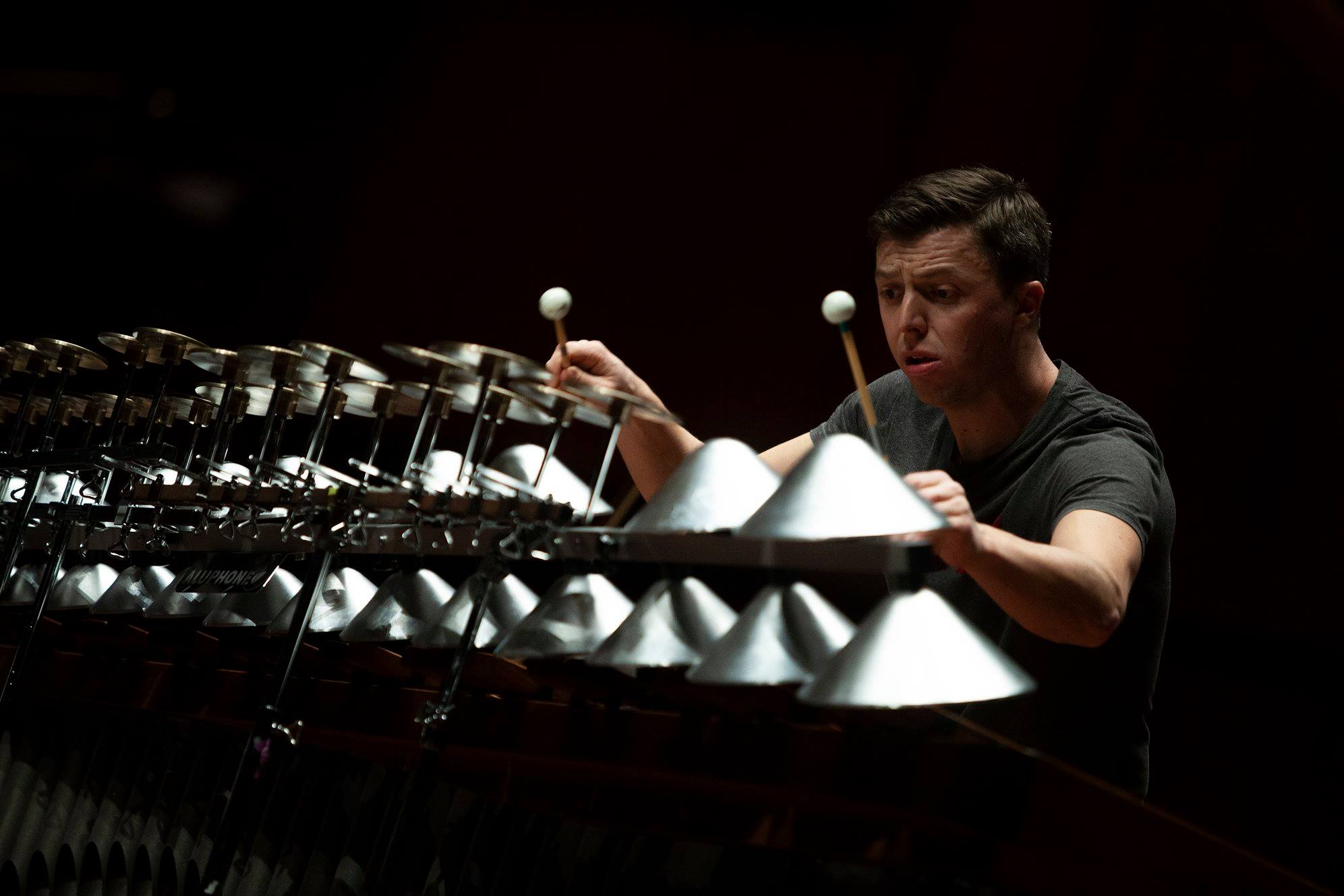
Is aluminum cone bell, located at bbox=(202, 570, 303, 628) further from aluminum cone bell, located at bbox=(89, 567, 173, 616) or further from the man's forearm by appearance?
the man's forearm

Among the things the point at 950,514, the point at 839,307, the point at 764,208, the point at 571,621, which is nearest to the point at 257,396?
the point at 571,621

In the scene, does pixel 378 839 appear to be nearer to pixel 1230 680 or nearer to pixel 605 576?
pixel 605 576

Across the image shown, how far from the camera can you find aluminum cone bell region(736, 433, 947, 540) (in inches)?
41.7

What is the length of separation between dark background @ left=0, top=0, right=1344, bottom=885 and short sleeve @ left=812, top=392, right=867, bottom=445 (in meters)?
1.04

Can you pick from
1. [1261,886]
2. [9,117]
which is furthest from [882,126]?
[9,117]

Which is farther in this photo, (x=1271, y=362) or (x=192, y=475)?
(x=1271, y=362)

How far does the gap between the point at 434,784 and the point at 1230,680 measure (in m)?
2.48

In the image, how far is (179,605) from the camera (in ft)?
6.97

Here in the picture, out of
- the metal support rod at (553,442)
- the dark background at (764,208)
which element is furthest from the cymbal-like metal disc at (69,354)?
the dark background at (764,208)

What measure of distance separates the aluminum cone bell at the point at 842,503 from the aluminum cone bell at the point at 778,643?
0.12 m

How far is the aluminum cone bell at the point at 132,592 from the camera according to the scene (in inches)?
89.4

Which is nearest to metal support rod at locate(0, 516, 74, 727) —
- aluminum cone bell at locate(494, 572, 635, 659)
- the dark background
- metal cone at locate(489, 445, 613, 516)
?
metal cone at locate(489, 445, 613, 516)

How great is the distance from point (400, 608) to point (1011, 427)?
1.10 meters

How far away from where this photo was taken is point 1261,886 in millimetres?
1349
